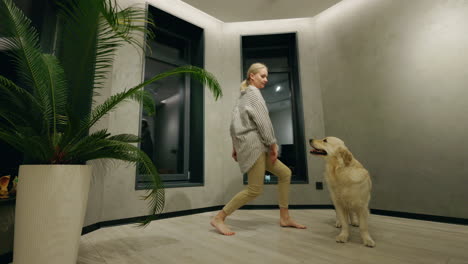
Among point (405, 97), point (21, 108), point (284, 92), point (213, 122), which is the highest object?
point (284, 92)

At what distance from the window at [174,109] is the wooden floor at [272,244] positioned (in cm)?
95

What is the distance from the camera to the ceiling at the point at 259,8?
2828mm

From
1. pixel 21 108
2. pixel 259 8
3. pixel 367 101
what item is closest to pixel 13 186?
pixel 21 108

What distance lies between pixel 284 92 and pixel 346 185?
215 centimetres

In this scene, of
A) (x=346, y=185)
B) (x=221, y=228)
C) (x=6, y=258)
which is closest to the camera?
(x=6, y=258)

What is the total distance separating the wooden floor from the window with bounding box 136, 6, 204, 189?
37.5 inches

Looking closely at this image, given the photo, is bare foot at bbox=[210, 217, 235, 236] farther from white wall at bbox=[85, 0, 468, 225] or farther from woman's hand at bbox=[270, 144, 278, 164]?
Result: white wall at bbox=[85, 0, 468, 225]

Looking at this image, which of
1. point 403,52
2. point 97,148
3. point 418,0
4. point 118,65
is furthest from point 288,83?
point 97,148

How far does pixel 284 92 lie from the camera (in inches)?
132

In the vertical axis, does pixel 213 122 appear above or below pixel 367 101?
below

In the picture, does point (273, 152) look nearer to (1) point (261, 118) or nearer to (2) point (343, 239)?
(1) point (261, 118)

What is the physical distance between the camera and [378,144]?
244 centimetres

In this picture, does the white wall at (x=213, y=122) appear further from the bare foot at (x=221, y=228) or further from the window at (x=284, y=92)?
the bare foot at (x=221, y=228)

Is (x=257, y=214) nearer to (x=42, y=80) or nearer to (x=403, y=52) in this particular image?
(x=42, y=80)
